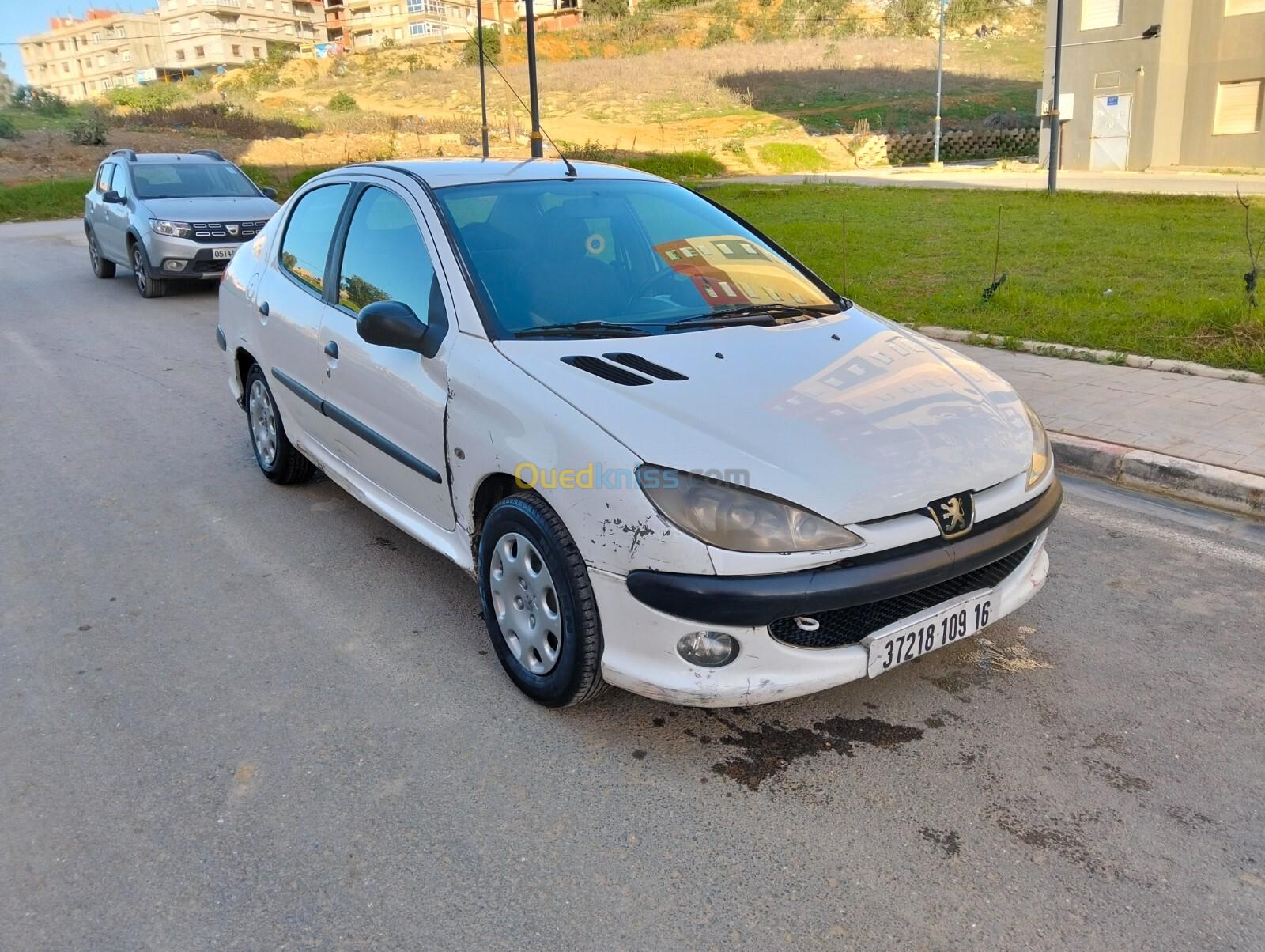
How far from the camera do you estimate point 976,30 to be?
252ft

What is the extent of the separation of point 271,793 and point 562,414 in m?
1.37

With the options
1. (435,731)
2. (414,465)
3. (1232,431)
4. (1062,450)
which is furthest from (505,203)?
(1232,431)

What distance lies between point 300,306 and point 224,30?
11552 cm

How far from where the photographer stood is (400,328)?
340 centimetres

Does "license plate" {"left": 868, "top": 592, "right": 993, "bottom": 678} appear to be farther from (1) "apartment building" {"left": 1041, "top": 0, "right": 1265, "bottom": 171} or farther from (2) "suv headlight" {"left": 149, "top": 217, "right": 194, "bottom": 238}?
(1) "apartment building" {"left": 1041, "top": 0, "right": 1265, "bottom": 171}

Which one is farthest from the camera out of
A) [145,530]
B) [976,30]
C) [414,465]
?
[976,30]

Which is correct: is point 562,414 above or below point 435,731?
above

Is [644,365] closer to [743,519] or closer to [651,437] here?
[651,437]

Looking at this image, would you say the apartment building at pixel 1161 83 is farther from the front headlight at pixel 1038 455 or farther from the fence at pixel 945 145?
the front headlight at pixel 1038 455

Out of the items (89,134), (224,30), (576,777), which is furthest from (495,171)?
(224,30)

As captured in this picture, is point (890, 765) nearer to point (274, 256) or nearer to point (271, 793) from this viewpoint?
point (271, 793)

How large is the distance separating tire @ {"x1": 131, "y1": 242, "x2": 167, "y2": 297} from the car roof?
28.2ft

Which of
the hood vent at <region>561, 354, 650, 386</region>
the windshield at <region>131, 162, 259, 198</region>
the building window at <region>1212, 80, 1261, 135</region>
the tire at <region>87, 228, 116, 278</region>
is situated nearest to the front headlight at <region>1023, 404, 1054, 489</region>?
the hood vent at <region>561, 354, 650, 386</region>

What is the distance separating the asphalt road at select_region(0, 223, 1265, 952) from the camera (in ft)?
7.67
